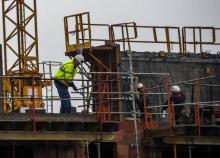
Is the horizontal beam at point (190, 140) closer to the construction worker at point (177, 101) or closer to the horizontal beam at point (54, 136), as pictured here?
the construction worker at point (177, 101)

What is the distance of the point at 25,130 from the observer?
22.5m

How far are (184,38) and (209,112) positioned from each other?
1090 centimetres

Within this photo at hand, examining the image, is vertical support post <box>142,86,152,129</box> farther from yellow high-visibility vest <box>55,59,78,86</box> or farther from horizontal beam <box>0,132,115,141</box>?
yellow high-visibility vest <box>55,59,78,86</box>

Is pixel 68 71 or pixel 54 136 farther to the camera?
pixel 68 71

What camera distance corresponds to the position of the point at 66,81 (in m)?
23.8

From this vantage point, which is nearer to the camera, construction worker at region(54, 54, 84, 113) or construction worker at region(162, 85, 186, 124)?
construction worker at region(54, 54, 84, 113)

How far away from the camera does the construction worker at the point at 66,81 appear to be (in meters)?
23.8

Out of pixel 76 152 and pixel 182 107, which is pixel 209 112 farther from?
pixel 76 152

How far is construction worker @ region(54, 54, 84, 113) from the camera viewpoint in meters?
23.8

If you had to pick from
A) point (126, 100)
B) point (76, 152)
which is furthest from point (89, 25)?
point (76, 152)

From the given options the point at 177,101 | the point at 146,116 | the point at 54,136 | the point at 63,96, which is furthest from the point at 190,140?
the point at 54,136

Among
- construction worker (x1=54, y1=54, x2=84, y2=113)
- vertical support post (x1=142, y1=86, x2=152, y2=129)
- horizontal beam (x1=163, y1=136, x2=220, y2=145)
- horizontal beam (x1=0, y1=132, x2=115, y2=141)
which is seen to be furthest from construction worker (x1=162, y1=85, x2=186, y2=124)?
construction worker (x1=54, y1=54, x2=84, y2=113)

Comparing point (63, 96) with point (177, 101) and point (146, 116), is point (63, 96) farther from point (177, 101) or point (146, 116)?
point (177, 101)

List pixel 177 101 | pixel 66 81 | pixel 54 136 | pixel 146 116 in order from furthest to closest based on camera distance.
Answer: pixel 177 101
pixel 146 116
pixel 66 81
pixel 54 136
